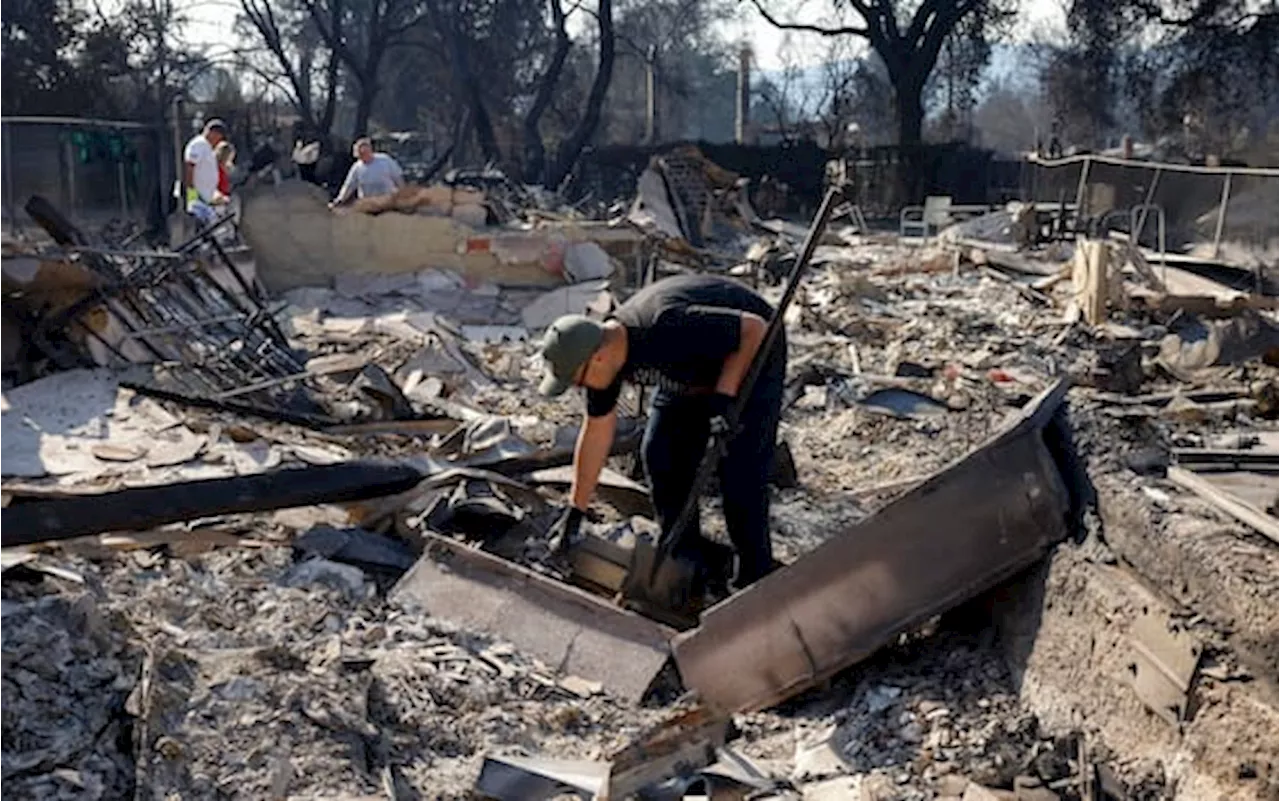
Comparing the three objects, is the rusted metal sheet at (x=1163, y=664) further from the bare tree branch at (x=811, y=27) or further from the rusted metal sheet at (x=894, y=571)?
the bare tree branch at (x=811, y=27)

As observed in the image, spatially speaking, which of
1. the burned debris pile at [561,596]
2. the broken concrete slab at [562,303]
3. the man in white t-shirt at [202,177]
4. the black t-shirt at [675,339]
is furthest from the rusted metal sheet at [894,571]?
the man in white t-shirt at [202,177]

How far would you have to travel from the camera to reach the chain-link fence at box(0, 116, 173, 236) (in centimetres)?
1628

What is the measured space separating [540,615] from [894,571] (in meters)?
1.35

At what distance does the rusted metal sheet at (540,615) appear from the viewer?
4.83 m

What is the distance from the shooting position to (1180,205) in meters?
17.9

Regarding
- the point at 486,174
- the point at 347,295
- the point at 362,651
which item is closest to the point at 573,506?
the point at 362,651

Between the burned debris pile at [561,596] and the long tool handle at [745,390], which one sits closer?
the burned debris pile at [561,596]

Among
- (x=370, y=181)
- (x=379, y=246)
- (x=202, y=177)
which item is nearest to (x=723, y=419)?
(x=202, y=177)

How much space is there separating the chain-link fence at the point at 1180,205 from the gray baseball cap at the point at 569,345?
1253 centimetres

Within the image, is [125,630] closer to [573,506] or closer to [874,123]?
[573,506]

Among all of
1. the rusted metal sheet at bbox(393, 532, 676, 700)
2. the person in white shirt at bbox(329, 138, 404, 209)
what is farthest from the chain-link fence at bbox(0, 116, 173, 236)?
the rusted metal sheet at bbox(393, 532, 676, 700)

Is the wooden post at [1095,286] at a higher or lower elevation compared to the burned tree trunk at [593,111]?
lower

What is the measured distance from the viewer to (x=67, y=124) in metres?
17.1

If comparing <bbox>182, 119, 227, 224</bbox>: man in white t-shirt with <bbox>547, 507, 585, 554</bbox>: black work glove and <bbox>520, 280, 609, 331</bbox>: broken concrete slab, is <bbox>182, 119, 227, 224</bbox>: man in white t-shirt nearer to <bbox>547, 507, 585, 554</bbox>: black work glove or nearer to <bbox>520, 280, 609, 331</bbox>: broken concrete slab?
<bbox>520, 280, 609, 331</bbox>: broken concrete slab
